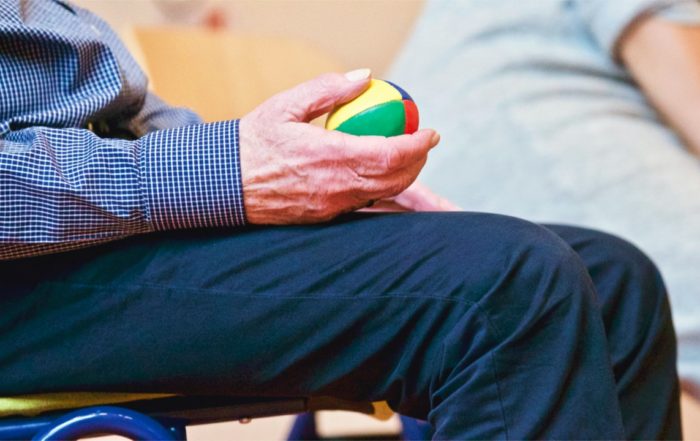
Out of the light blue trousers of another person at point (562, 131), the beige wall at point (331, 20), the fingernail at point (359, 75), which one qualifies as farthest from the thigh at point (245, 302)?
the beige wall at point (331, 20)

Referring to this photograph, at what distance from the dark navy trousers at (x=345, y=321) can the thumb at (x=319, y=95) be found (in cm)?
10

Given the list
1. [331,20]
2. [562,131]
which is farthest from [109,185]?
[331,20]

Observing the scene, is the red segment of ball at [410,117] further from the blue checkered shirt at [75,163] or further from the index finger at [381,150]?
the blue checkered shirt at [75,163]

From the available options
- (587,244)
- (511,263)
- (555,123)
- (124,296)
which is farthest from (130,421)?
(555,123)

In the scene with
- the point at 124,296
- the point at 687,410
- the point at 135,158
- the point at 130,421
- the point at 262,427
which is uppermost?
the point at 135,158

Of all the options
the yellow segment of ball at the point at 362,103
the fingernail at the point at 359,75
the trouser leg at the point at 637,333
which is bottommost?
the trouser leg at the point at 637,333

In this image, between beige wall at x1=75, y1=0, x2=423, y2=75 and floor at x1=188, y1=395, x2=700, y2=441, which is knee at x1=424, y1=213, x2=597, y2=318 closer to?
floor at x1=188, y1=395, x2=700, y2=441

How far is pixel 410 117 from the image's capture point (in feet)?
2.34

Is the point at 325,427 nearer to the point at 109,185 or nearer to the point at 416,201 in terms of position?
the point at 416,201

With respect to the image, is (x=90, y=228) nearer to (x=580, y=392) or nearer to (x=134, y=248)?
(x=134, y=248)

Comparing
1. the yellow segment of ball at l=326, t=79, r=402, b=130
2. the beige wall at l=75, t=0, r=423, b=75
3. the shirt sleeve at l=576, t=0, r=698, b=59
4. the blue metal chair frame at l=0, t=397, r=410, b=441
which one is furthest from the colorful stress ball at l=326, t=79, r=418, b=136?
the beige wall at l=75, t=0, r=423, b=75

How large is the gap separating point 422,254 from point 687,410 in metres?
0.88

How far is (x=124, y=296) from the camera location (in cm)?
66

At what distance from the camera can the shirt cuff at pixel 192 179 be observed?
0.66 m
